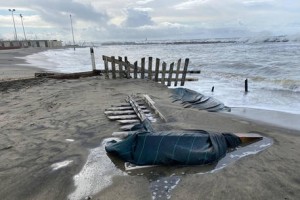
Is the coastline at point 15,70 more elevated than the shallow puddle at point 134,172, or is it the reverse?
the shallow puddle at point 134,172

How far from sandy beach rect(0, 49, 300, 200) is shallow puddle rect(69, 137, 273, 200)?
3 cm

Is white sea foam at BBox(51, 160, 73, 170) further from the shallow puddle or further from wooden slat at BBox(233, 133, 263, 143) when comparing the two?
wooden slat at BBox(233, 133, 263, 143)

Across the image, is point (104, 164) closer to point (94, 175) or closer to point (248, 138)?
point (94, 175)

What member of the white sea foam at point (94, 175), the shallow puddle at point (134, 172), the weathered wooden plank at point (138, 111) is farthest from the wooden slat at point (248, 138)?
the white sea foam at point (94, 175)

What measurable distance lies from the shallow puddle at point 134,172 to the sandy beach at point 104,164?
0.03 m

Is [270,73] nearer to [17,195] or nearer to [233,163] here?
[233,163]

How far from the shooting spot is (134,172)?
4438 mm

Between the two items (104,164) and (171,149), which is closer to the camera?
(171,149)

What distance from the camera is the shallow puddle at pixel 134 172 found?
12.9ft

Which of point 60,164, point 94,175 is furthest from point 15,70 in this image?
point 94,175

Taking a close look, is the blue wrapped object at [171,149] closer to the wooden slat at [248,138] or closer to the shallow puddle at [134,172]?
the shallow puddle at [134,172]

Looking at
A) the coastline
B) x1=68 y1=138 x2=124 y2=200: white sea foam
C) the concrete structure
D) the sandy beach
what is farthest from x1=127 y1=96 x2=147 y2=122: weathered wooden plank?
the concrete structure

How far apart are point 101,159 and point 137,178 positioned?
986 millimetres

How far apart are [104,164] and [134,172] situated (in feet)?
2.03
